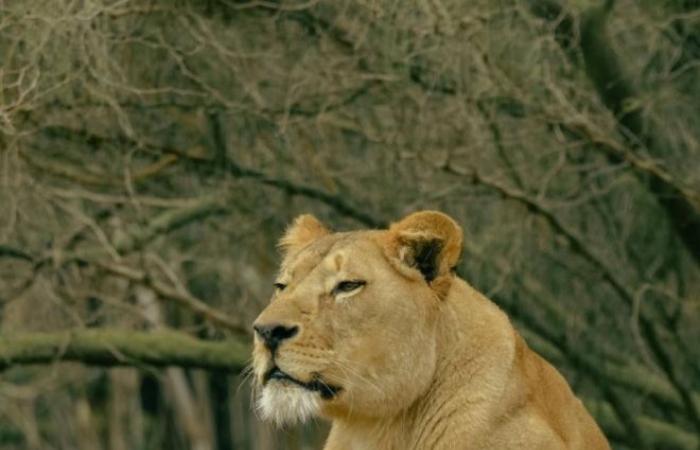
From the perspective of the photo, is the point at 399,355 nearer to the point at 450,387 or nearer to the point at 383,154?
the point at 450,387

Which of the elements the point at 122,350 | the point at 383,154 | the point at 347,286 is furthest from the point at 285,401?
the point at 383,154

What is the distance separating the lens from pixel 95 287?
605 inches

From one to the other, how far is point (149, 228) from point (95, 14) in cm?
354

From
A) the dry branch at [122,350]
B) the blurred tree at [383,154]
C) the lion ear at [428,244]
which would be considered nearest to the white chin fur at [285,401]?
the lion ear at [428,244]

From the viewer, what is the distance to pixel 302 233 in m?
8.66

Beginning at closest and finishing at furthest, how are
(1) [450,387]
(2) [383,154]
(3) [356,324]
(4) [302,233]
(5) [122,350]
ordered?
(3) [356,324]
(1) [450,387]
(4) [302,233]
(5) [122,350]
(2) [383,154]

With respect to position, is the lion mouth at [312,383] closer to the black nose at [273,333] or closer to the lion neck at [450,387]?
the black nose at [273,333]

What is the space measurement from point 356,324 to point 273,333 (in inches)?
15.2

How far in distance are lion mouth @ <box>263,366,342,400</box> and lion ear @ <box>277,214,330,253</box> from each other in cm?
89

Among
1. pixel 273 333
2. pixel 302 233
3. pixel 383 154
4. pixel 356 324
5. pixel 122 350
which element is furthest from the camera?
pixel 383 154

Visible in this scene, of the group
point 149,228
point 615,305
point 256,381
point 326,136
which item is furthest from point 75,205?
point 256,381

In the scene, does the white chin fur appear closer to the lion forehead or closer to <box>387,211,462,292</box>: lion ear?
the lion forehead

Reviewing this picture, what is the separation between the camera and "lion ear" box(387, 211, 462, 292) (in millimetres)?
8055

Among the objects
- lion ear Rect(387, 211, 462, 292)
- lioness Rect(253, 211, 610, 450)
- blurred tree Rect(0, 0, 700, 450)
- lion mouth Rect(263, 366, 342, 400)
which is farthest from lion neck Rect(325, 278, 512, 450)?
blurred tree Rect(0, 0, 700, 450)
